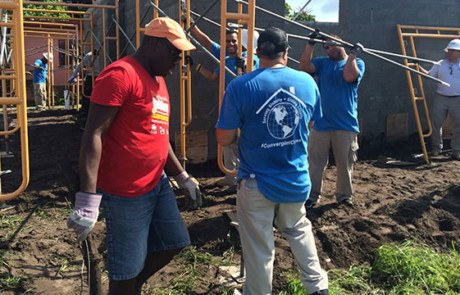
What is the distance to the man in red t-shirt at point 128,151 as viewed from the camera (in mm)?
2416

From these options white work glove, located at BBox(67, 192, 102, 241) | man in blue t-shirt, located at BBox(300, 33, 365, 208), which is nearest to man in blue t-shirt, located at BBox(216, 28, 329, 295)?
A: white work glove, located at BBox(67, 192, 102, 241)

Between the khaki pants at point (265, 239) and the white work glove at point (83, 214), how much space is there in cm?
97

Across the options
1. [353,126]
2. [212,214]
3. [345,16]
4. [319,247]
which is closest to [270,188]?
[319,247]

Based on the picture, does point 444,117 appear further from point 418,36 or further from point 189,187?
point 189,187

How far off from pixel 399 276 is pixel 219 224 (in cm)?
169

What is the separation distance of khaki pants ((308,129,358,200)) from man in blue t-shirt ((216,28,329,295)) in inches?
83.3

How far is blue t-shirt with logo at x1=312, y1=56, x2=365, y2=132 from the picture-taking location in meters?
4.95

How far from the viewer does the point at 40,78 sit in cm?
1488

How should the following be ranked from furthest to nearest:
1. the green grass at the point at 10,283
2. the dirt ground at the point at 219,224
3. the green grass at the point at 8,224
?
the green grass at the point at 8,224, the dirt ground at the point at 219,224, the green grass at the point at 10,283

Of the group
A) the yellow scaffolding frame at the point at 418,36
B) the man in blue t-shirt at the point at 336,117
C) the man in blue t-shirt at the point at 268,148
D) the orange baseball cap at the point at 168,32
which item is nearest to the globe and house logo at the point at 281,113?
the man in blue t-shirt at the point at 268,148

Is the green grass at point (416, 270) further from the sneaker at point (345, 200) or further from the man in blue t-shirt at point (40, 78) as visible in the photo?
the man in blue t-shirt at point (40, 78)

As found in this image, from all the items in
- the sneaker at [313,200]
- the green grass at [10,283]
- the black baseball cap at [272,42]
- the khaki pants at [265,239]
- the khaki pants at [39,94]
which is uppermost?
the black baseball cap at [272,42]

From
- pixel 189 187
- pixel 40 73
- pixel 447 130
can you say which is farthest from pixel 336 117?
pixel 40 73

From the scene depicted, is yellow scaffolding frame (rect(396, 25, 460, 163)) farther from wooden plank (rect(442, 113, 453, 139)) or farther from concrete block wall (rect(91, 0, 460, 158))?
wooden plank (rect(442, 113, 453, 139))
